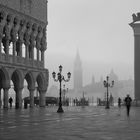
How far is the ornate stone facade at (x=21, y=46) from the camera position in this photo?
159 ft

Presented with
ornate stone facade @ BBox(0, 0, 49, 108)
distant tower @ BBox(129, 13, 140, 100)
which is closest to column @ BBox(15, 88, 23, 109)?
ornate stone facade @ BBox(0, 0, 49, 108)

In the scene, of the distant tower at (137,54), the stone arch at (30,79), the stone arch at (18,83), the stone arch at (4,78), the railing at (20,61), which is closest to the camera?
the stone arch at (4,78)

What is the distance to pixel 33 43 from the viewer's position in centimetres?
5497

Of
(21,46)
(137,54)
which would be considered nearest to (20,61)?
(21,46)

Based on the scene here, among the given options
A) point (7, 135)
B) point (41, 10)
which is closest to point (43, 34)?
point (41, 10)

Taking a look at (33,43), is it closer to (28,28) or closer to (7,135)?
(28,28)

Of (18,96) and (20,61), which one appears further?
(18,96)

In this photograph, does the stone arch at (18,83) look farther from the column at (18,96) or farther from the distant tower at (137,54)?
the distant tower at (137,54)

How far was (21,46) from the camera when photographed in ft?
170

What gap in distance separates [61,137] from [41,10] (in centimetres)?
4565

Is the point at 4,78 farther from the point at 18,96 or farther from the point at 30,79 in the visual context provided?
the point at 30,79

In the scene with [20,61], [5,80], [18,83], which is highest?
[20,61]

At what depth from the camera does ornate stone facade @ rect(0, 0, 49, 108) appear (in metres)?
48.3

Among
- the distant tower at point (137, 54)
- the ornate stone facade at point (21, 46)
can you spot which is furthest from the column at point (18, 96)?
the distant tower at point (137, 54)
